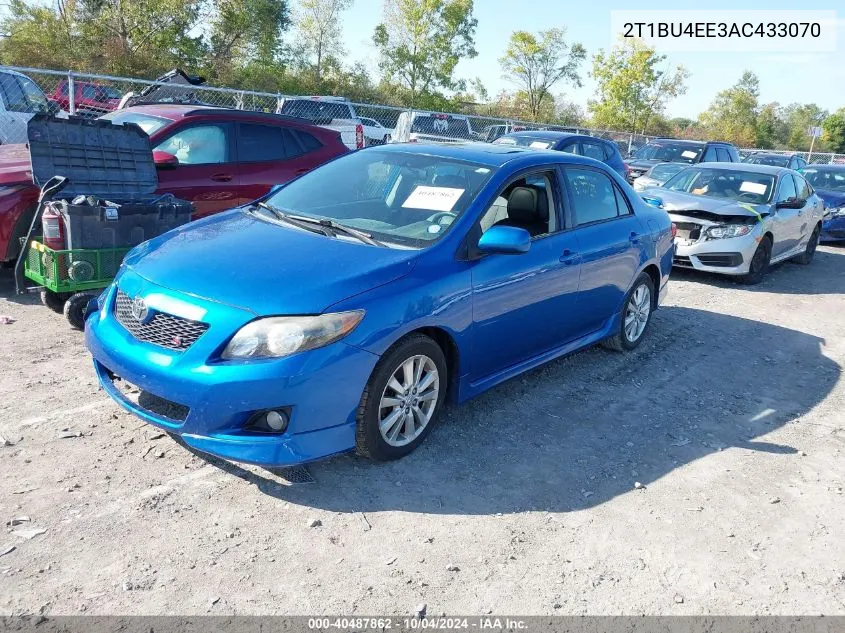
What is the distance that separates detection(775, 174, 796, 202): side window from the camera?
10289mm

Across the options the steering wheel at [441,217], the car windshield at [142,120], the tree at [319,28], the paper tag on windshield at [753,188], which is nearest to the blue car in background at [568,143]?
the paper tag on windshield at [753,188]

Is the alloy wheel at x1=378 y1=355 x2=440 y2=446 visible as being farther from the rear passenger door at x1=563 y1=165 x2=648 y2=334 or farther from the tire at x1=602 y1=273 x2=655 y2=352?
the tire at x1=602 y1=273 x2=655 y2=352

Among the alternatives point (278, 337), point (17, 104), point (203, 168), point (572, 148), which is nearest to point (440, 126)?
point (572, 148)

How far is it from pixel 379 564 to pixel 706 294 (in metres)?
7.28

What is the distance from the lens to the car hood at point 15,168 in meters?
6.09

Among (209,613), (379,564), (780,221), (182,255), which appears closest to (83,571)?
(209,613)

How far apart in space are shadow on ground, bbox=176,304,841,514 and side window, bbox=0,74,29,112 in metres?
10.7

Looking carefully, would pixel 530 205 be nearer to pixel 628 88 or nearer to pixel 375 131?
pixel 375 131

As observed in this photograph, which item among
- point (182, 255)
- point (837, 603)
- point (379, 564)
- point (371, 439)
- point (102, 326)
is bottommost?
point (837, 603)

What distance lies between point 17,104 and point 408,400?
441 inches

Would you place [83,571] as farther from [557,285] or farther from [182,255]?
[557,285]

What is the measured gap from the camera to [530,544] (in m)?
3.35

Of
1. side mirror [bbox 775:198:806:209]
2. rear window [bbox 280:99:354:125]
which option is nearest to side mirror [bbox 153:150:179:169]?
side mirror [bbox 775:198:806:209]

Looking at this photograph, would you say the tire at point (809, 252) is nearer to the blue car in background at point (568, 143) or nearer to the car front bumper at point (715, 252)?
the car front bumper at point (715, 252)
